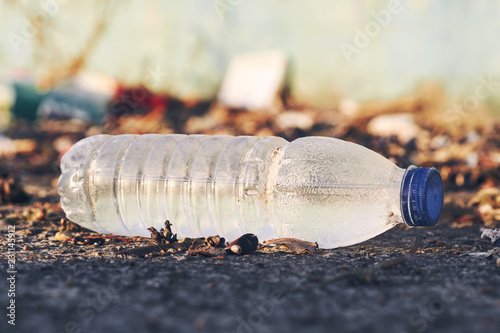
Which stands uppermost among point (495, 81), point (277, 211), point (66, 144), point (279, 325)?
point (495, 81)

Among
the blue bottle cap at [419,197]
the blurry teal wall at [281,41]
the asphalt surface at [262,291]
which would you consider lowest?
the asphalt surface at [262,291]

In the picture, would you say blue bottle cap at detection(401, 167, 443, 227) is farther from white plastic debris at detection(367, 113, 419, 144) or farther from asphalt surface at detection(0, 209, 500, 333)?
white plastic debris at detection(367, 113, 419, 144)

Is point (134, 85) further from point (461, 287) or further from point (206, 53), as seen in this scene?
point (461, 287)

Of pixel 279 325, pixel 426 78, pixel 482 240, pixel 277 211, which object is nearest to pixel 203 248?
pixel 277 211

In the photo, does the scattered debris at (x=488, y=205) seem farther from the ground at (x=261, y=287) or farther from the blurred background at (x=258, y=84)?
the ground at (x=261, y=287)

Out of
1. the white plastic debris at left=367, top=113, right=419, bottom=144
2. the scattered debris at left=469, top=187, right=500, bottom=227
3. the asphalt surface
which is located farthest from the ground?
the white plastic debris at left=367, top=113, right=419, bottom=144

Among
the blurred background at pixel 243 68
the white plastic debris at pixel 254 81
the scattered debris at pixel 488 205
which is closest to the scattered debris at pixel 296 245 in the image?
the scattered debris at pixel 488 205

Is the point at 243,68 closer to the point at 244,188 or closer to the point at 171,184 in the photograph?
the point at 171,184
